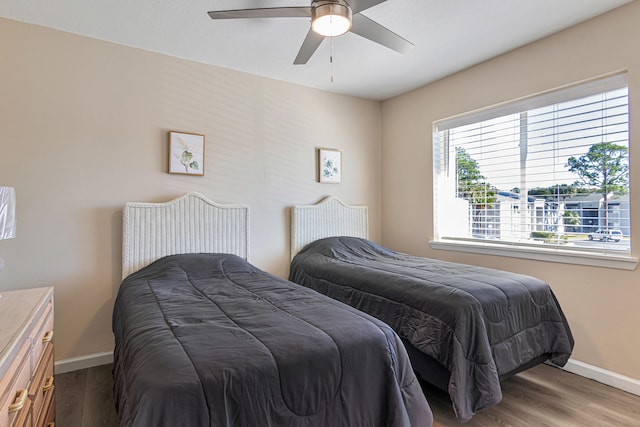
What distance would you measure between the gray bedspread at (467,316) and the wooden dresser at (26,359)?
179 cm

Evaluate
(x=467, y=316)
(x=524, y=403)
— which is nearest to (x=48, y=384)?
(x=467, y=316)

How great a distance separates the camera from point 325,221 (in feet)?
12.3

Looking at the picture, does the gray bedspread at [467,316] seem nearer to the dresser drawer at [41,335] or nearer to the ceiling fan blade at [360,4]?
the ceiling fan blade at [360,4]

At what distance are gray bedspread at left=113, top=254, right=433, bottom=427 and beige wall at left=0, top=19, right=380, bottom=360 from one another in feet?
3.66

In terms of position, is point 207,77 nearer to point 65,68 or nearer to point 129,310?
point 65,68

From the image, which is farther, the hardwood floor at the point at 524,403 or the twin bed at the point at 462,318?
the hardwood floor at the point at 524,403

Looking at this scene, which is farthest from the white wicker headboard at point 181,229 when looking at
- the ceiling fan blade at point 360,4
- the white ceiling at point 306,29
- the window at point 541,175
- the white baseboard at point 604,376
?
the white baseboard at point 604,376

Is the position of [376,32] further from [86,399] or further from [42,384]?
[86,399]

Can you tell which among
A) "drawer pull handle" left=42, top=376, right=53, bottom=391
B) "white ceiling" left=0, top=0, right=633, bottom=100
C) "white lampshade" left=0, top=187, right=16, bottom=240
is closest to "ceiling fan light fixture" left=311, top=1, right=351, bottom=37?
"white ceiling" left=0, top=0, right=633, bottom=100

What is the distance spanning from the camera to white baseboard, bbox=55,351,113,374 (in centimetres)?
254

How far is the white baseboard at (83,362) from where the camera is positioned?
2.54m

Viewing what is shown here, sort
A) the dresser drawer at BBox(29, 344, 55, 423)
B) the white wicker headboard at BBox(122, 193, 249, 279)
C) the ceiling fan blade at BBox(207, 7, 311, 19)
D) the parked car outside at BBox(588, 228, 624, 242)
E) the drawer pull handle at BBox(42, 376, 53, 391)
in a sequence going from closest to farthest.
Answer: the dresser drawer at BBox(29, 344, 55, 423), the drawer pull handle at BBox(42, 376, 53, 391), the ceiling fan blade at BBox(207, 7, 311, 19), the parked car outside at BBox(588, 228, 624, 242), the white wicker headboard at BBox(122, 193, 249, 279)

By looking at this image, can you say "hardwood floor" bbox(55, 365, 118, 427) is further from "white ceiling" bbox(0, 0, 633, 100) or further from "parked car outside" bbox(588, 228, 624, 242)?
"parked car outside" bbox(588, 228, 624, 242)

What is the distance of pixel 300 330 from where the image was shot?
4.75 ft
